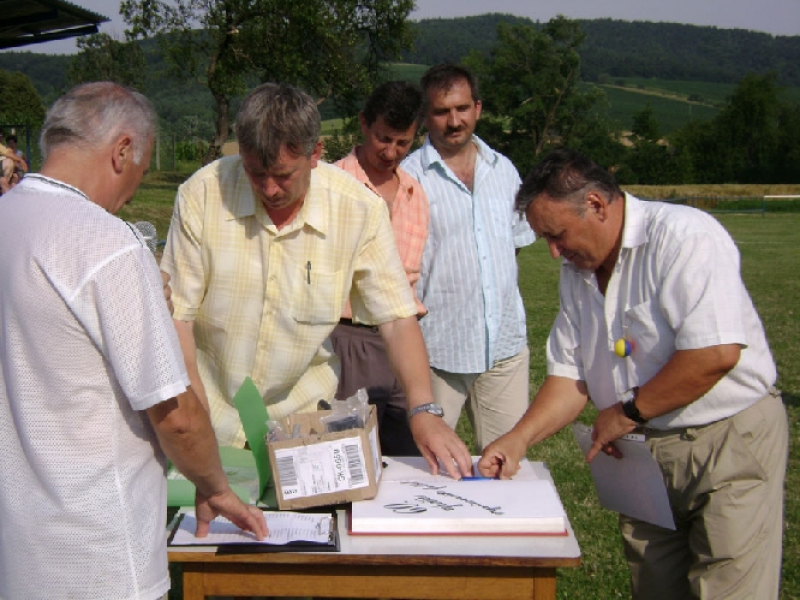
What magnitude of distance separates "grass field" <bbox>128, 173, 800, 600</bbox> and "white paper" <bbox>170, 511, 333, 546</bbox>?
6.61 feet

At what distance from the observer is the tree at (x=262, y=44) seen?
101 feet

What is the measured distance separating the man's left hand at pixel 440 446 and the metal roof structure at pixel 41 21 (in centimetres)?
663

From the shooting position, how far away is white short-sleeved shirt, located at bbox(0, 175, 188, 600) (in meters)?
1.79

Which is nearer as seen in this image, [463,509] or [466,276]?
[463,509]

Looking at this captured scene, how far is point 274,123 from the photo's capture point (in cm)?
252

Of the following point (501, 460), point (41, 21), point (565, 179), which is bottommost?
point (501, 460)

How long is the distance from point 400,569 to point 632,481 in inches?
33.7

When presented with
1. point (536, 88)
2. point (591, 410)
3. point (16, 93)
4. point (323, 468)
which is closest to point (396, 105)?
point (323, 468)

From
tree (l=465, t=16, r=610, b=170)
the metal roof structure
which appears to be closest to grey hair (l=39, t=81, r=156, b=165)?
the metal roof structure

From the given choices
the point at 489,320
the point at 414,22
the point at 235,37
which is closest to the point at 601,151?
the point at 414,22

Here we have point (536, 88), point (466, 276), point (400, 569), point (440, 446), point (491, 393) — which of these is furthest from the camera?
point (536, 88)

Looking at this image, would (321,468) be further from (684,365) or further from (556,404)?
(684,365)

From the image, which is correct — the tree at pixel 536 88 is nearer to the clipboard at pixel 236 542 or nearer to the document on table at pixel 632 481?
the document on table at pixel 632 481

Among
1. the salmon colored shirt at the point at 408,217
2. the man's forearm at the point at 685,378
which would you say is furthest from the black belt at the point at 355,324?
the man's forearm at the point at 685,378
